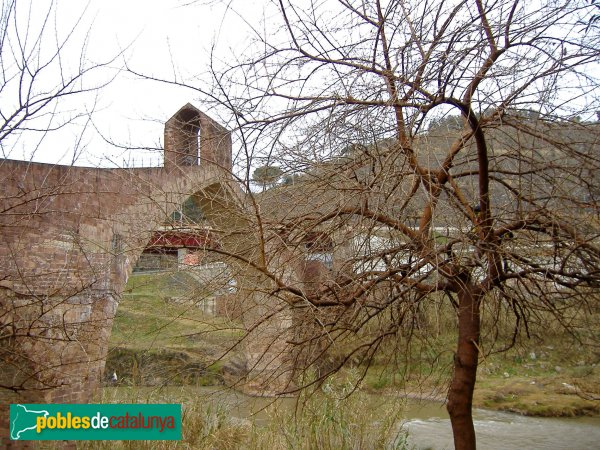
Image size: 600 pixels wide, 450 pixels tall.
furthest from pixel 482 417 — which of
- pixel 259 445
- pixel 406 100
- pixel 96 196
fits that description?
pixel 406 100

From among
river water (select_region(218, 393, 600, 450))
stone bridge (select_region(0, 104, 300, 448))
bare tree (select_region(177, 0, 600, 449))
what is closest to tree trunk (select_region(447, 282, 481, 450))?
bare tree (select_region(177, 0, 600, 449))


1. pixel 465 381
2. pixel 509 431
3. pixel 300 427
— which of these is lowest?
pixel 509 431

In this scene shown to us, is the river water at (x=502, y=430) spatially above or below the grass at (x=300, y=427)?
below

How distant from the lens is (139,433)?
4.66 m

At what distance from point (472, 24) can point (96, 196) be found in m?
5.79

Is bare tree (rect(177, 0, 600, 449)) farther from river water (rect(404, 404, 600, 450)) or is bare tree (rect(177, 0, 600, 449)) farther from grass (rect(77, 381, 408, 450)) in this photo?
river water (rect(404, 404, 600, 450))

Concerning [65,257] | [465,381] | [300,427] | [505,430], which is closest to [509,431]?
[505,430]

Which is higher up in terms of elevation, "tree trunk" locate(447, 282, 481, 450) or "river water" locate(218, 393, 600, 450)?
"tree trunk" locate(447, 282, 481, 450)

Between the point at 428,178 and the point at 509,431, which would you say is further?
the point at 509,431

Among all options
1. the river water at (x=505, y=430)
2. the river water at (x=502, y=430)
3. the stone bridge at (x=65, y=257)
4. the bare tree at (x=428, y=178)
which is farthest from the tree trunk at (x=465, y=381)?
the river water at (x=505, y=430)

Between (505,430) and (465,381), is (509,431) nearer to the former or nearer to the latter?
(505,430)

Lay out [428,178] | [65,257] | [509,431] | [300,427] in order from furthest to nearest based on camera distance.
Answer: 1. [509,431]
2. [65,257]
3. [300,427]
4. [428,178]

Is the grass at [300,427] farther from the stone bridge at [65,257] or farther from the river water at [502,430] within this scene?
the river water at [502,430]

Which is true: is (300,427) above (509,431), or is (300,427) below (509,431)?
above
